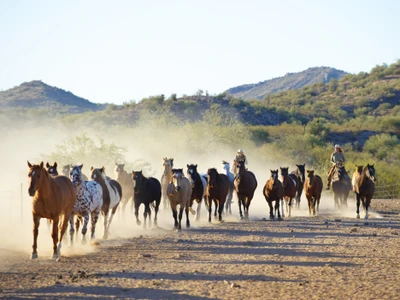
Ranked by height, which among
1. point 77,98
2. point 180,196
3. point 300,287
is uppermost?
point 77,98

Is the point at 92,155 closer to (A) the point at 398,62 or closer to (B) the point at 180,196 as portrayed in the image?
(B) the point at 180,196

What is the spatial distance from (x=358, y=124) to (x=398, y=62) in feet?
145

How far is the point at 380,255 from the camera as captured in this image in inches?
637

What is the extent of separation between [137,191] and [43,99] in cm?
11855

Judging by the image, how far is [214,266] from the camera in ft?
47.5

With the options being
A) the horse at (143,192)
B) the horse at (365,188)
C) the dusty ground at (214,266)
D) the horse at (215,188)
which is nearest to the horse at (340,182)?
the horse at (365,188)

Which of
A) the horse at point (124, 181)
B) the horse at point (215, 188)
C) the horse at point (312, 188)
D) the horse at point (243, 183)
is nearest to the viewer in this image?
the horse at point (215, 188)

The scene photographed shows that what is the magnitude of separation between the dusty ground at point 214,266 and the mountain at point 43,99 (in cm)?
10945

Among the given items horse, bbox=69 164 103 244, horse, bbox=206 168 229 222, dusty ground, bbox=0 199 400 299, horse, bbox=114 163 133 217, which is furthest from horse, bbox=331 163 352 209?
horse, bbox=69 164 103 244

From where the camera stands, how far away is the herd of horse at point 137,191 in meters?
15.6

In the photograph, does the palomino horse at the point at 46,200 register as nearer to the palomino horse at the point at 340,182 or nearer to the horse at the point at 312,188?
the horse at the point at 312,188

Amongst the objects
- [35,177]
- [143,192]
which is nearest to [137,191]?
[143,192]

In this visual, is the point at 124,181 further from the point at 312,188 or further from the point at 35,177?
the point at 35,177

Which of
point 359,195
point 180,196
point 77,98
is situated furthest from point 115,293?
point 77,98
